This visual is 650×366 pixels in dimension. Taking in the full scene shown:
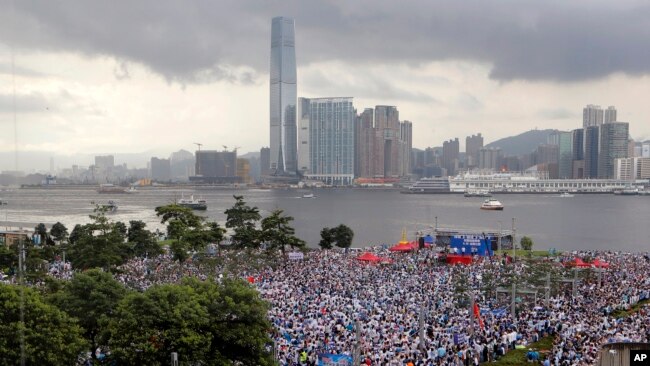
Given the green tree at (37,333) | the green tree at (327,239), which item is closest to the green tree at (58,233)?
the green tree at (327,239)

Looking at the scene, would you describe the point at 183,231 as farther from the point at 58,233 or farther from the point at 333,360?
the point at 333,360

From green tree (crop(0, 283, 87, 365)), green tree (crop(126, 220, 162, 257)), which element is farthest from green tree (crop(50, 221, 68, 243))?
green tree (crop(0, 283, 87, 365))

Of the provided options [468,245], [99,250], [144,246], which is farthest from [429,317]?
[144,246]

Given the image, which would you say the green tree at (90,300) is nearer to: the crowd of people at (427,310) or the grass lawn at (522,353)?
the crowd of people at (427,310)

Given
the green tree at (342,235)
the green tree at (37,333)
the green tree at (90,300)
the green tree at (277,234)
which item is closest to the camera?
the green tree at (37,333)

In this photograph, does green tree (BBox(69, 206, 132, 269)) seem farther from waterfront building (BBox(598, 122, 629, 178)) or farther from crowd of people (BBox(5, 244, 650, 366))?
waterfront building (BBox(598, 122, 629, 178))
